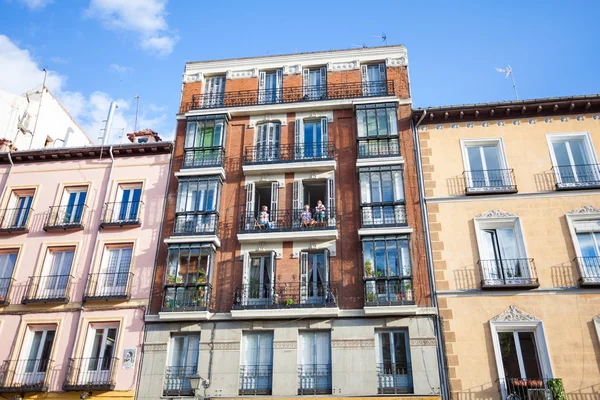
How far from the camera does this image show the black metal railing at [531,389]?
16.0 meters

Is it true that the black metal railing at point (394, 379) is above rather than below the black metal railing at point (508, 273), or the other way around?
below

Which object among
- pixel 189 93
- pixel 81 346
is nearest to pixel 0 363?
pixel 81 346

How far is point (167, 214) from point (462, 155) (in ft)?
40.1

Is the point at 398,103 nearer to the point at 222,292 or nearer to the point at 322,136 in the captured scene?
the point at 322,136

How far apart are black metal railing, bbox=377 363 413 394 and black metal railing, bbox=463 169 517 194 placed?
7.06 metres

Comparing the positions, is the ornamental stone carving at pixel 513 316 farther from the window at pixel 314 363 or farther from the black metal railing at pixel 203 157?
the black metal railing at pixel 203 157

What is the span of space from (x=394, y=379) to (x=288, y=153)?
9929 millimetres

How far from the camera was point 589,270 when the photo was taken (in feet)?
59.3

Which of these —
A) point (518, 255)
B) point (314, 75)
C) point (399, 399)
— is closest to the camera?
point (399, 399)

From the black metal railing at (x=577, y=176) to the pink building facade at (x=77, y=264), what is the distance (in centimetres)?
1579

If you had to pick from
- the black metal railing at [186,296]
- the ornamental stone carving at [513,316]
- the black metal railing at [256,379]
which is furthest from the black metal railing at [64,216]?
the ornamental stone carving at [513,316]

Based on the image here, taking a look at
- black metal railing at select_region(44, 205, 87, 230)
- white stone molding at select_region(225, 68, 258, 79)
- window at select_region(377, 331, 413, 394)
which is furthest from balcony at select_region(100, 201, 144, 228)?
window at select_region(377, 331, 413, 394)

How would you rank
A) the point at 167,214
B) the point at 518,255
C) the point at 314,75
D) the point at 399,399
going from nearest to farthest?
the point at 399,399
the point at 518,255
the point at 167,214
the point at 314,75

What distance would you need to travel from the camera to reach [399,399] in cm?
1673
